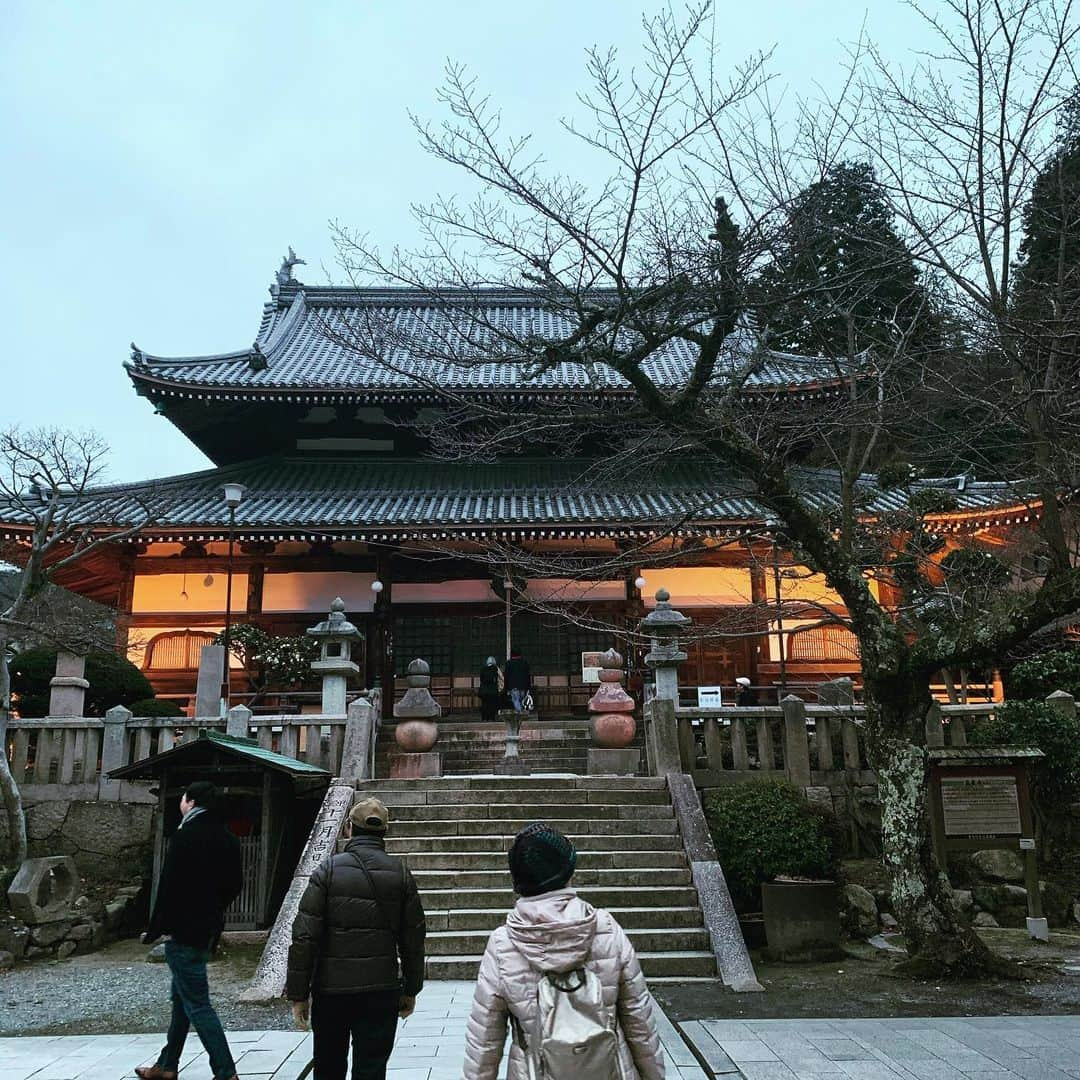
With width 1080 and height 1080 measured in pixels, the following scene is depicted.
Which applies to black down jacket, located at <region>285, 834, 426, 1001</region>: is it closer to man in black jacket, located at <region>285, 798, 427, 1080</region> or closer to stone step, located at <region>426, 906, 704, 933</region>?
man in black jacket, located at <region>285, 798, 427, 1080</region>

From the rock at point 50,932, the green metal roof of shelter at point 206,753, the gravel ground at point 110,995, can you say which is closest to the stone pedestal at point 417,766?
the green metal roof of shelter at point 206,753

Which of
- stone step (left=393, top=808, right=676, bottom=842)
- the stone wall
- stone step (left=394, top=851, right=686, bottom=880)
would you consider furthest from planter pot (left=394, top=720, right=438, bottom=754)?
the stone wall

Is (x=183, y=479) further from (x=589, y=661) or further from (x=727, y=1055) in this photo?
(x=727, y=1055)

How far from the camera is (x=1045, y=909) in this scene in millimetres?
10727

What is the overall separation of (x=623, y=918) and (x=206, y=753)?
4913mm

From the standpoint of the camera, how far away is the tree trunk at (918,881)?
805 centimetres

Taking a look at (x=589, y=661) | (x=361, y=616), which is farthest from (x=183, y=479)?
(x=589, y=661)

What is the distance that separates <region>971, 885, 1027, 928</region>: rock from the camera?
10727 millimetres

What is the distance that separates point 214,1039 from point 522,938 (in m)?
3.04

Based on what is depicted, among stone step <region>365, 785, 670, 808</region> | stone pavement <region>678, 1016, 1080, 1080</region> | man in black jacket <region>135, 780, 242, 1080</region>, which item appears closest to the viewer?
man in black jacket <region>135, 780, 242, 1080</region>

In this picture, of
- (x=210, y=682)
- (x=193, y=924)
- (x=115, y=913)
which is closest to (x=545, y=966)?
(x=193, y=924)

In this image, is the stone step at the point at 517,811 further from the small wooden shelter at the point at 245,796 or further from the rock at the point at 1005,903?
the rock at the point at 1005,903

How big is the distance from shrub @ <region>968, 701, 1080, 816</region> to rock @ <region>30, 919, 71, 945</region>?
11.0 meters

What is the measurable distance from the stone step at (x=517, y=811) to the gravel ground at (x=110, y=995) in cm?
222
